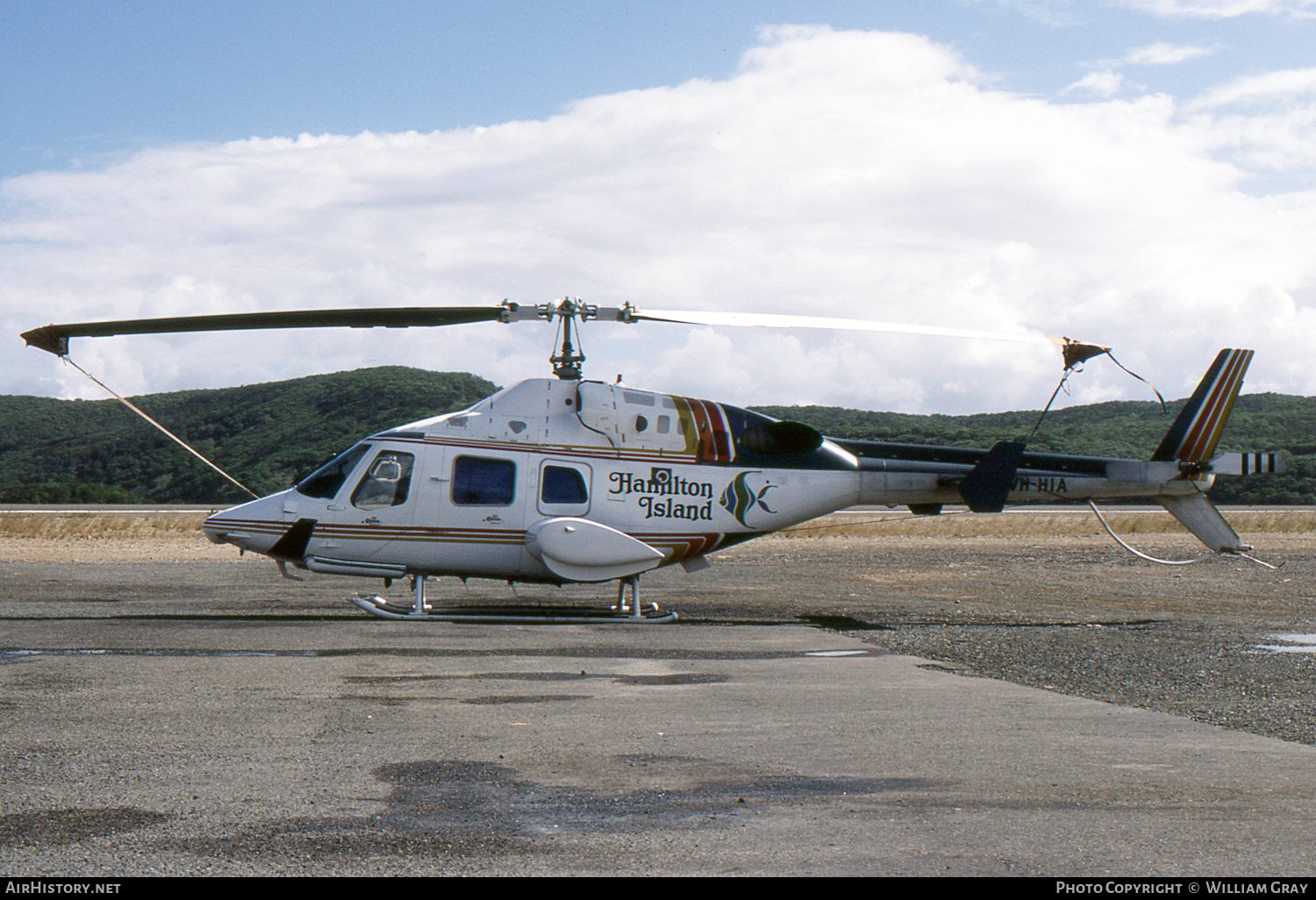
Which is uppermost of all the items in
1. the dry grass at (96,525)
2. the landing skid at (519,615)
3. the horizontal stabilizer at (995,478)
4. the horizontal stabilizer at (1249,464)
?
the horizontal stabilizer at (1249,464)

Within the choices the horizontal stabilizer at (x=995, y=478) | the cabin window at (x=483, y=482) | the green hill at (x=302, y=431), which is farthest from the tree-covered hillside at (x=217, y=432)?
the horizontal stabilizer at (x=995, y=478)

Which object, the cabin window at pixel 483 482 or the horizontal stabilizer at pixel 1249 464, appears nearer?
the cabin window at pixel 483 482

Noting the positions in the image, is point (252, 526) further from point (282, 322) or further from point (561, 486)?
point (561, 486)

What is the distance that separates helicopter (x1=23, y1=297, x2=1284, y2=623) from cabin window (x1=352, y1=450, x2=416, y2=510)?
0.06 feet

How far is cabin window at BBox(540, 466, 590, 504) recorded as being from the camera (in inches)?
571

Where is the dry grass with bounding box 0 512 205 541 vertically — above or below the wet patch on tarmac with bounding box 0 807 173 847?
below

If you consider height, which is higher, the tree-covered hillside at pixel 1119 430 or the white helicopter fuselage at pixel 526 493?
the tree-covered hillside at pixel 1119 430

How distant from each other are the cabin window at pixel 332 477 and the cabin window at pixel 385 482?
241 mm

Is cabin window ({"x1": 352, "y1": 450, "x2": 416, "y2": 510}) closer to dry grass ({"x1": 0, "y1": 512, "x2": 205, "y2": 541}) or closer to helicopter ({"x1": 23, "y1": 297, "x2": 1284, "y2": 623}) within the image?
helicopter ({"x1": 23, "y1": 297, "x2": 1284, "y2": 623})

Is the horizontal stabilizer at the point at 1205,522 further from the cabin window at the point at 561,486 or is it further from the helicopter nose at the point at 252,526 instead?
the helicopter nose at the point at 252,526

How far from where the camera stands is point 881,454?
15883mm

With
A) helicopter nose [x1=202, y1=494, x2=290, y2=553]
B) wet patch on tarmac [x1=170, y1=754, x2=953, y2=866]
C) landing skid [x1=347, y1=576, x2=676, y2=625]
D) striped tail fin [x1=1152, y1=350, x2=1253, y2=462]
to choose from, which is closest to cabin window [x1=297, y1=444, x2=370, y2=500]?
helicopter nose [x1=202, y1=494, x2=290, y2=553]

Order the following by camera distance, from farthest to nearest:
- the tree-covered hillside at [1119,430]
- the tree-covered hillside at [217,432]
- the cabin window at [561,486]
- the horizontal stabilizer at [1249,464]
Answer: the tree-covered hillside at [217,432] → the tree-covered hillside at [1119,430] → the horizontal stabilizer at [1249,464] → the cabin window at [561,486]

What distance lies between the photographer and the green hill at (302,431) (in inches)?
3403
